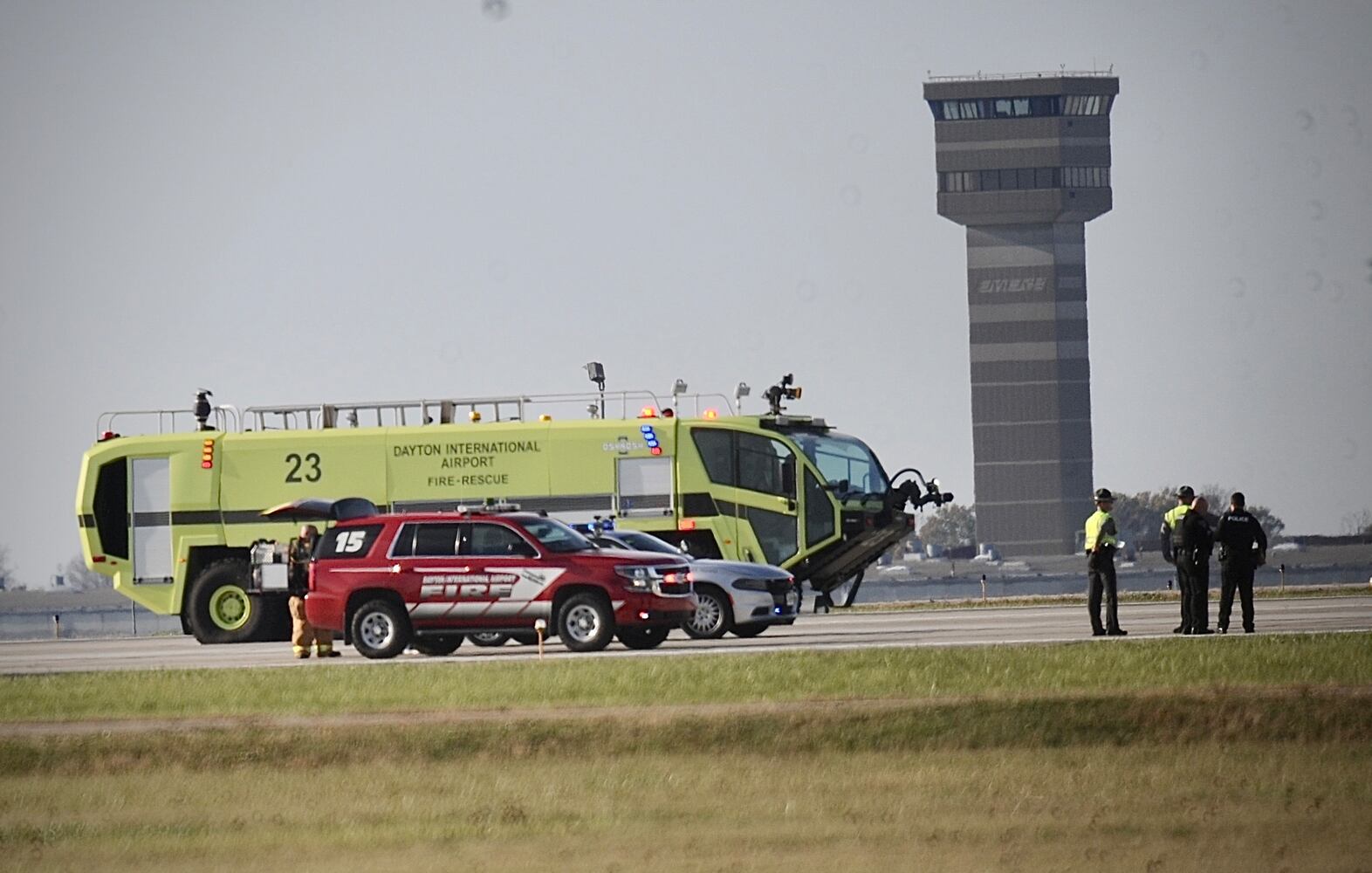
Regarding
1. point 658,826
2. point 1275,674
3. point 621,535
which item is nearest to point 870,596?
point 621,535

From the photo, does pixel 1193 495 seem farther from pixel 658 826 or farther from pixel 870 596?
pixel 870 596

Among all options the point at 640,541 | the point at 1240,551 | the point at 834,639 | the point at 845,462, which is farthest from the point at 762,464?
the point at 1240,551

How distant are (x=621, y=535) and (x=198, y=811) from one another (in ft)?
55.9

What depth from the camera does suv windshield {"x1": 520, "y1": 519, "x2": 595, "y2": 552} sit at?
27.8 m

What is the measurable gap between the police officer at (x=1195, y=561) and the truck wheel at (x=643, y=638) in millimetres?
6216

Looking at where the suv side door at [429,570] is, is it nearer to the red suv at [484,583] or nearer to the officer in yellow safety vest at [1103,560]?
the red suv at [484,583]

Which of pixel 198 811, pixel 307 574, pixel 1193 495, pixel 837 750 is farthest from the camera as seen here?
pixel 307 574

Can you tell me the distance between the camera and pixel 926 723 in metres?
18.5

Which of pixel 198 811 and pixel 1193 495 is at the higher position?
pixel 1193 495

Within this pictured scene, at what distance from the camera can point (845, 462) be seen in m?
38.8

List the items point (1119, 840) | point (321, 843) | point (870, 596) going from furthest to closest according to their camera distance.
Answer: point (870, 596) < point (321, 843) < point (1119, 840)

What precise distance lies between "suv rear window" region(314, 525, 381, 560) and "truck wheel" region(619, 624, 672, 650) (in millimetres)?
3246

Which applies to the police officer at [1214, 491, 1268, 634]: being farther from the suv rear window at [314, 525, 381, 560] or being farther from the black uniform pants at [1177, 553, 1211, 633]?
the suv rear window at [314, 525, 381, 560]

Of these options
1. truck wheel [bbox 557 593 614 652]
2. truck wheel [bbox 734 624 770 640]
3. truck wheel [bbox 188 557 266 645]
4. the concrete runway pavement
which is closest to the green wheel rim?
truck wheel [bbox 188 557 266 645]
